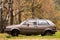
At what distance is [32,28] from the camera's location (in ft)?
69.6

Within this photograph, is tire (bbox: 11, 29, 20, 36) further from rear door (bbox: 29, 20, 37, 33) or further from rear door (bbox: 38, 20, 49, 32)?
rear door (bbox: 38, 20, 49, 32)

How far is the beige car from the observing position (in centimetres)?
2114

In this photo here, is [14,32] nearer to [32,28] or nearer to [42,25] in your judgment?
[32,28]

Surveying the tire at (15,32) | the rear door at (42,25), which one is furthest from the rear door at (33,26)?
the tire at (15,32)

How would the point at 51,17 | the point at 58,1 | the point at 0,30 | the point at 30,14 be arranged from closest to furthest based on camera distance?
the point at 0,30 → the point at 30,14 → the point at 51,17 → the point at 58,1

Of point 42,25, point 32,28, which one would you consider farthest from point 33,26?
point 42,25

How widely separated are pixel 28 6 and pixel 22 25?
1735 centimetres

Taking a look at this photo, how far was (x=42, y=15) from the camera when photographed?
44.5m

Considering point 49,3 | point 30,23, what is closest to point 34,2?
point 49,3

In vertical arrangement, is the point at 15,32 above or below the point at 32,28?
below

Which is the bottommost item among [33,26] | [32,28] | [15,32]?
[15,32]

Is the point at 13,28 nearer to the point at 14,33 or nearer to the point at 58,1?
the point at 14,33

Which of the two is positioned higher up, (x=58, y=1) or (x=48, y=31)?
(x=58, y=1)

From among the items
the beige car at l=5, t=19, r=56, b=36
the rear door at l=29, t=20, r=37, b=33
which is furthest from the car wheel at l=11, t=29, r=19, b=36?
the rear door at l=29, t=20, r=37, b=33
